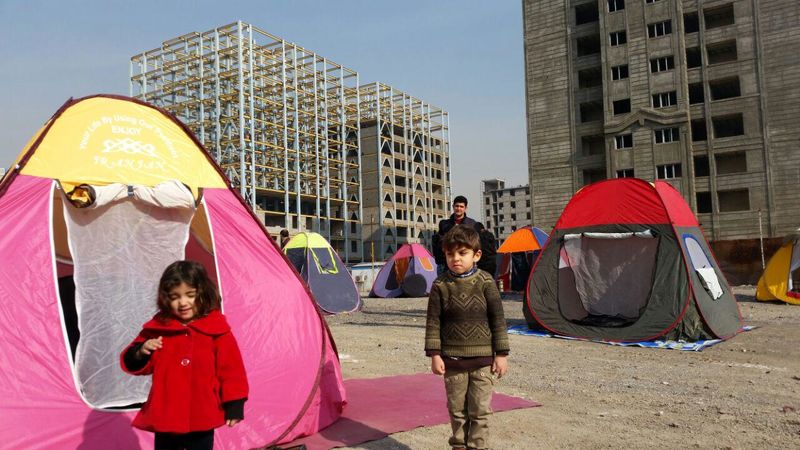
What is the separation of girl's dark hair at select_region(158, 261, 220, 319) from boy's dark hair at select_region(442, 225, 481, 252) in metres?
1.53

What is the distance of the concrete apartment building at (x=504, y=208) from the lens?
105 metres

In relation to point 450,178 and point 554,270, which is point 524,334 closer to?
point 554,270

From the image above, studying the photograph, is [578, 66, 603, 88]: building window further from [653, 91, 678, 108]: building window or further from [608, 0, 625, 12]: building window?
[653, 91, 678, 108]: building window

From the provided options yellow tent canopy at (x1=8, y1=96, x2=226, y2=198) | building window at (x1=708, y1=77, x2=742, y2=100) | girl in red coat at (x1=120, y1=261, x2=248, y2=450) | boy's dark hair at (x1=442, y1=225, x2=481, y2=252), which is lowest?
girl in red coat at (x1=120, y1=261, x2=248, y2=450)

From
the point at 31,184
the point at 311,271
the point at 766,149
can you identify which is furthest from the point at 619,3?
the point at 31,184

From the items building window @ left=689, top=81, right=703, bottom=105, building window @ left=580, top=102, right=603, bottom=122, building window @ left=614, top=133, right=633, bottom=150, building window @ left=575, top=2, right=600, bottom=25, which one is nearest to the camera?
building window @ left=689, top=81, right=703, bottom=105

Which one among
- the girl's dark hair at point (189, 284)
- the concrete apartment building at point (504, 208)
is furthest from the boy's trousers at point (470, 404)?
the concrete apartment building at point (504, 208)

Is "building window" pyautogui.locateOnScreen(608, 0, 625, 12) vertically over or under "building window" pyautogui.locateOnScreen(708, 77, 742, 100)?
over

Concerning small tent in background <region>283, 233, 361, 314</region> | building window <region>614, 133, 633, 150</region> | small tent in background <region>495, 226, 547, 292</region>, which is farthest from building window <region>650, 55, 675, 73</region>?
small tent in background <region>283, 233, 361, 314</region>

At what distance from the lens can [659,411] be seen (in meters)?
5.13

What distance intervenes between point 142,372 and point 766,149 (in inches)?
1504

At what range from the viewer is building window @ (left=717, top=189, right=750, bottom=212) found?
3472 cm

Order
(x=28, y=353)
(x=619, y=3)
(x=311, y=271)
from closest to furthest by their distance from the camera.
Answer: (x=28, y=353), (x=311, y=271), (x=619, y=3)

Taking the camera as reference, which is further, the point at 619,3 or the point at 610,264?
the point at 619,3
